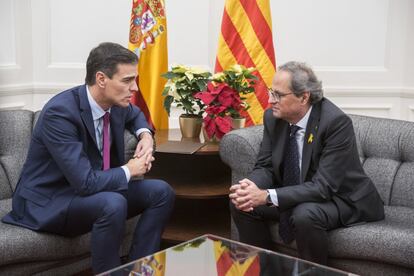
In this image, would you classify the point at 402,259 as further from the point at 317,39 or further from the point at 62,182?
the point at 317,39

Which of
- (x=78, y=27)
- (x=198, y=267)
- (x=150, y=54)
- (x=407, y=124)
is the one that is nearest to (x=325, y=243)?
(x=198, y=267)

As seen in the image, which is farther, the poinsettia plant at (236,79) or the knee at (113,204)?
the poinsettia plant at (236,79)

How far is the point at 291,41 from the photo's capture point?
156 inches

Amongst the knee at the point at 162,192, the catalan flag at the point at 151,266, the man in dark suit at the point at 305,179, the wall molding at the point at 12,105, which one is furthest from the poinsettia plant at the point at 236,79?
the wall molding at the point at 12,105

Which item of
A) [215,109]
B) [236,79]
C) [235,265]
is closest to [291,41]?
[236,79]

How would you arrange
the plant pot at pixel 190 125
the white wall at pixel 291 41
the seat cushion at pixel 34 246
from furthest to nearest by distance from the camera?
the white wall at pixel 291 41, the plant pot at pixel 190 125, the seat cushion at pixel 34 246

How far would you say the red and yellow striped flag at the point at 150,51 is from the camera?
340cm

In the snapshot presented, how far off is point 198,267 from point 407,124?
125 cm

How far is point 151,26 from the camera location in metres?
3.43

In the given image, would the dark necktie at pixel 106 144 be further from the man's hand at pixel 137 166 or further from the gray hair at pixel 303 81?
the gray hair at pixel 303 81

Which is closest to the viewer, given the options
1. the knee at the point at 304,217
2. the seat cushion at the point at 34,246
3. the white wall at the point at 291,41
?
the seat cushion at the point at 34,246

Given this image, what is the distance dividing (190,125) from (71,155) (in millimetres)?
955

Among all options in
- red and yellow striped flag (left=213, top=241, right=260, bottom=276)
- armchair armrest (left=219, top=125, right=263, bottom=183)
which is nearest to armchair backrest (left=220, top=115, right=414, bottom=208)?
armchair armrest (left=219, top=125, right=263, bottom=183)

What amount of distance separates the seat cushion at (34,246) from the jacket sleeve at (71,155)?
0.64 feet
